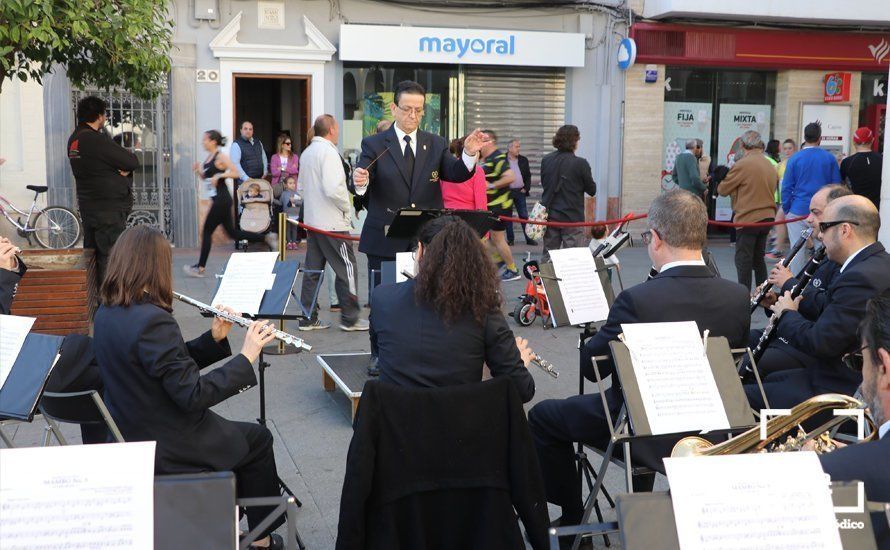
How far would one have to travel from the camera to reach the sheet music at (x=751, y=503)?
1.97 meters

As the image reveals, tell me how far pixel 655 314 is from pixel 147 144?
11.0 m

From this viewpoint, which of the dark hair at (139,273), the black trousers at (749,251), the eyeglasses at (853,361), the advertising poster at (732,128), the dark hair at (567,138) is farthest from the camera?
the advertising poster at (732,128)

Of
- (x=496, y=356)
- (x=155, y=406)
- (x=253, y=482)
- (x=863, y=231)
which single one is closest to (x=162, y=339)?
(x=155, y=406)

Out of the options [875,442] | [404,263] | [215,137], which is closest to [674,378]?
[875,442]

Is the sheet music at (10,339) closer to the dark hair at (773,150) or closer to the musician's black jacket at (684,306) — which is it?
the musician's black jacket at (684,306)

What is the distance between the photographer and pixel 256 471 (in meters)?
3.79

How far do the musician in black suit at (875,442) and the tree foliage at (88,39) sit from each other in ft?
18.4

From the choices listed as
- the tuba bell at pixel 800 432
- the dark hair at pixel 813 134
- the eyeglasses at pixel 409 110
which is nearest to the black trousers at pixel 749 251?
the dark hair at pixel 813 134

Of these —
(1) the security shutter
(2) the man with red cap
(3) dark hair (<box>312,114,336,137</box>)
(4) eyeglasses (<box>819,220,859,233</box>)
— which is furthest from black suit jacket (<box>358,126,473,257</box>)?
(1) the security shutter

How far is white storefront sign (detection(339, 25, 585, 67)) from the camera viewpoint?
13.6 metres

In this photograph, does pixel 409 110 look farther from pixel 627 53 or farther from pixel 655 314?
pixel 627 53

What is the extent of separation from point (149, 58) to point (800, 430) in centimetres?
614

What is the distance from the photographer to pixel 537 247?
14.3 meters

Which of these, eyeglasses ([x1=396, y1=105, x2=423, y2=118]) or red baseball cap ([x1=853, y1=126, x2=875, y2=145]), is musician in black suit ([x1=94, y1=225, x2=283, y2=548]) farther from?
red baseball cap ([x1=853, y1=126, x2=875, y2=145])
